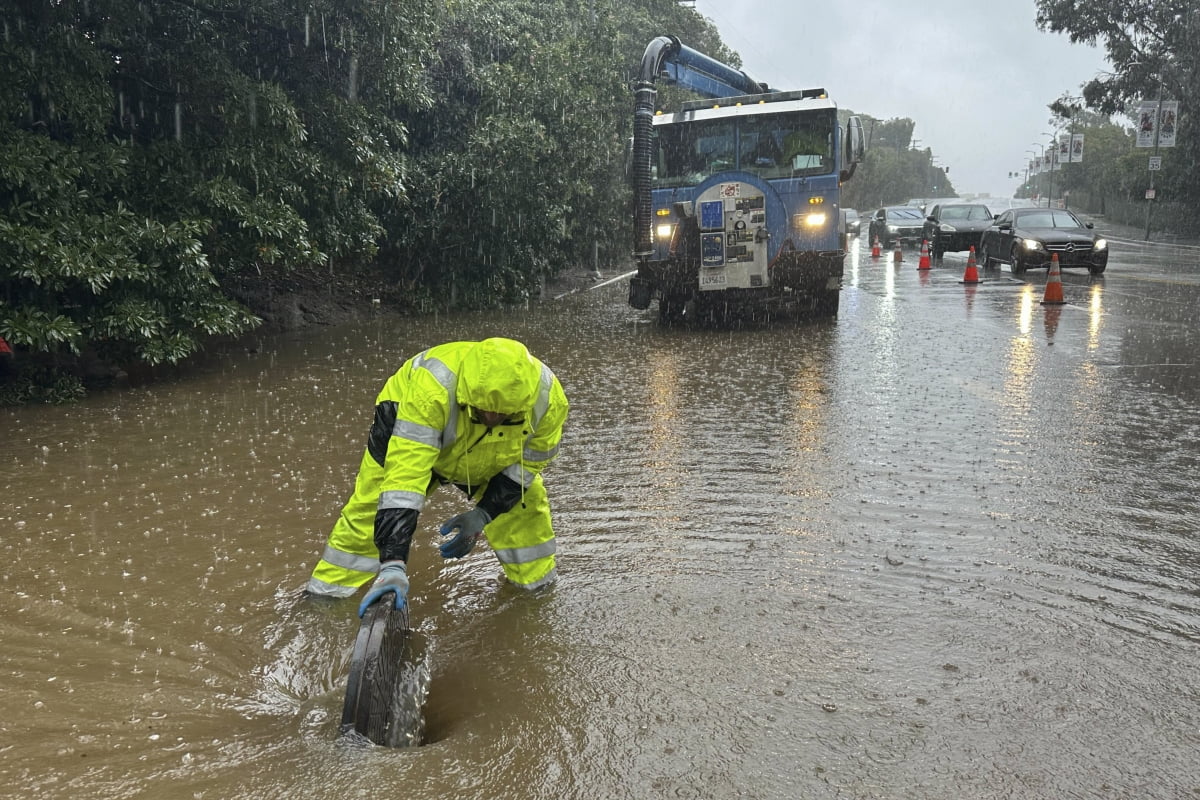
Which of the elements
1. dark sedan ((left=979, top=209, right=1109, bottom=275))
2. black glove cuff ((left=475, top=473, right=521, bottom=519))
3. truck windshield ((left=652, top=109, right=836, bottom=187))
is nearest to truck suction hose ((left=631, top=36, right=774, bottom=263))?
truck windshield ((left=652, top=109, right=836, bottom=187))

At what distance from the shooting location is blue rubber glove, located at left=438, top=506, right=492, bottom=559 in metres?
3.88

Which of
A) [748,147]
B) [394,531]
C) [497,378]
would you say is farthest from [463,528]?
[748,147]

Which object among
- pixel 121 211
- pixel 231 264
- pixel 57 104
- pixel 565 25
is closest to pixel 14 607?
pixel 121 211

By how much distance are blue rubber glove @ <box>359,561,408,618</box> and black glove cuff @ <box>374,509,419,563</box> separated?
41 millimetres

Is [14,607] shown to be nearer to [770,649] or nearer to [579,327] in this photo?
[770,649]

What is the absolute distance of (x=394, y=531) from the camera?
3.33 meters

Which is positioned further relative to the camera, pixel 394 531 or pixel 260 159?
pixel 260 159

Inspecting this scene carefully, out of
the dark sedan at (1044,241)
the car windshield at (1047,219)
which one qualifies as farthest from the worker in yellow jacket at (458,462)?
the car windshield at (1047,219)

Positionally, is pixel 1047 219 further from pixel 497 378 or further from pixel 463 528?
pixel 497 378

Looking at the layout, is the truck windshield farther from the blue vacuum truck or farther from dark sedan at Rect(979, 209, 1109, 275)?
dark sedan at Rect(979, 209, 1109, 275)

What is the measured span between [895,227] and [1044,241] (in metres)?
13.4

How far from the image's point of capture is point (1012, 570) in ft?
14.5

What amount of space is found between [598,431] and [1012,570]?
355 centimetres

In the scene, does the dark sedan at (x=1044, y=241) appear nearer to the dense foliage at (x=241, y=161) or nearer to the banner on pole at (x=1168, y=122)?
the dense foliage at (x=241, y=161)
